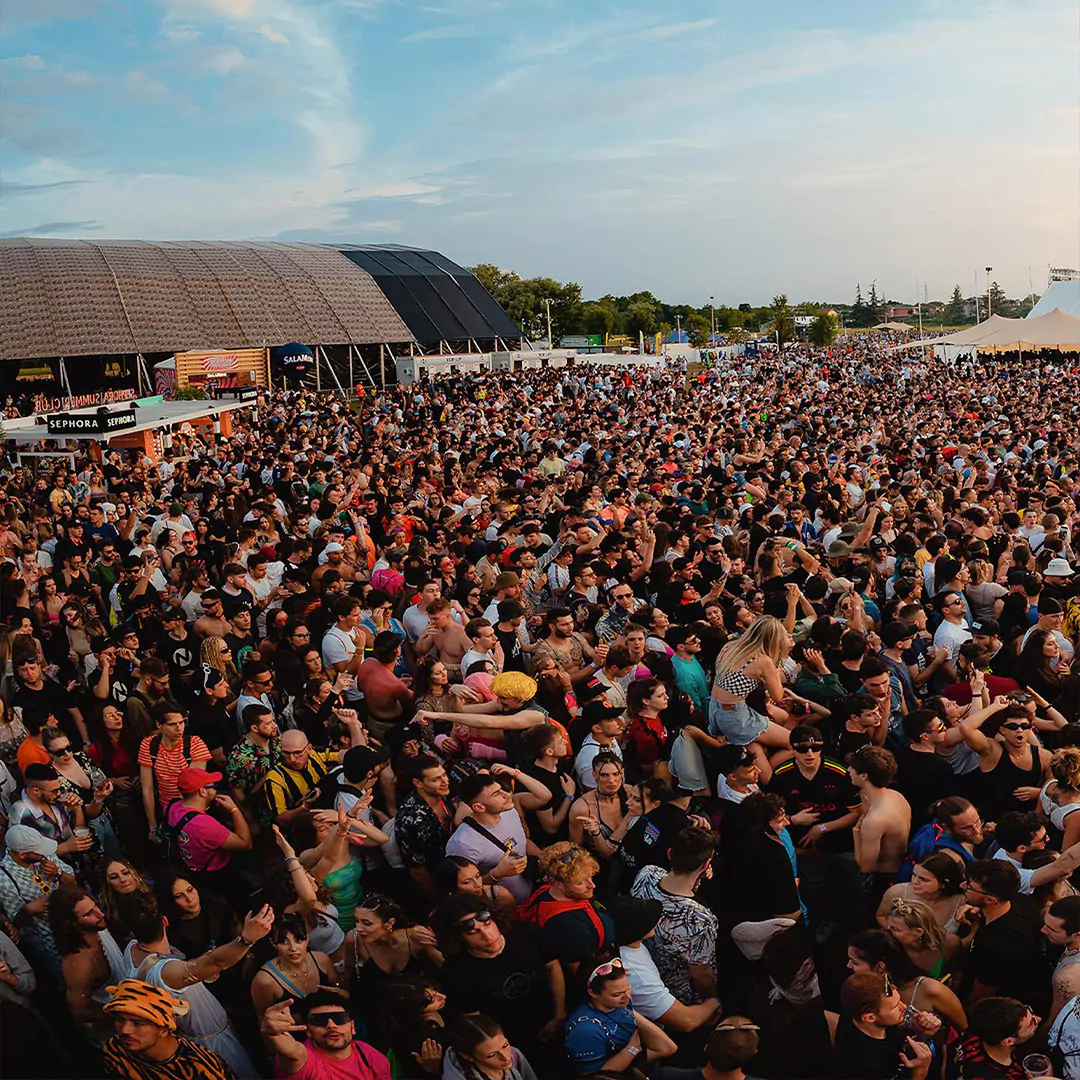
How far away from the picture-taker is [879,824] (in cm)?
390

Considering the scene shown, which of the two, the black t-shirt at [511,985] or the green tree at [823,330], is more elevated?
the green tree at [823,330]

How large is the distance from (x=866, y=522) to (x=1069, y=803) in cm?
505

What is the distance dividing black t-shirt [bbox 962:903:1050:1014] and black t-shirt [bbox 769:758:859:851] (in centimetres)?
91

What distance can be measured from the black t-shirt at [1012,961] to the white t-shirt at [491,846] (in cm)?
166

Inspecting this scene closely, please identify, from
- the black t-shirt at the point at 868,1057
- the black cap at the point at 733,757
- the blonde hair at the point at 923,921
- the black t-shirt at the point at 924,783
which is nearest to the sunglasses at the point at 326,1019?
the black t-shirt at the point at 868,1057

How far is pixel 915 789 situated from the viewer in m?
4.32

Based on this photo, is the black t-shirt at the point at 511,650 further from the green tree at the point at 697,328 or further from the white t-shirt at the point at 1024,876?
the green tree at the point at 697,328

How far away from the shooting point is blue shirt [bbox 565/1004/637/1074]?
308 cm

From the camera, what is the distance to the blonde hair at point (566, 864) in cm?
340

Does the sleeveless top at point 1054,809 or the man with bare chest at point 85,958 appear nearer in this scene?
the man with bare chest at point 85,958

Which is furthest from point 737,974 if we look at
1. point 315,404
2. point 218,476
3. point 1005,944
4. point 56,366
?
point 56,366

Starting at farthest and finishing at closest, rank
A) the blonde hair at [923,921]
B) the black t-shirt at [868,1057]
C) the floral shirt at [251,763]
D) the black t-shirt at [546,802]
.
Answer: the floral shirt at [251,763] < the black t-shirt at [546,802] < the blonde hair at [923,921] < the black t-shirt at [868,1057]

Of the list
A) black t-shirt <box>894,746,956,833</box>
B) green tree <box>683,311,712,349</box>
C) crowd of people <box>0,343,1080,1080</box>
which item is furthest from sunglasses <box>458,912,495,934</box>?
green tree <box>683,311,712,349</box>

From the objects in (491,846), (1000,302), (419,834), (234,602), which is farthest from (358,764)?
(1000,302)
